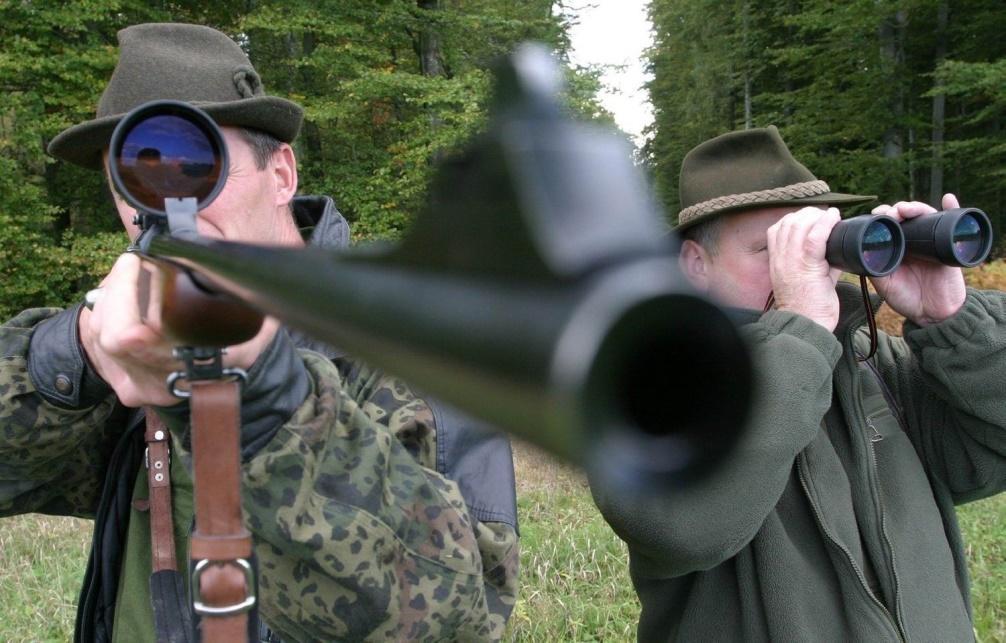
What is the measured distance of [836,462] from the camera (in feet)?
7.24

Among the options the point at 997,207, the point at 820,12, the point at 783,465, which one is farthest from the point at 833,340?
the point at 997,207

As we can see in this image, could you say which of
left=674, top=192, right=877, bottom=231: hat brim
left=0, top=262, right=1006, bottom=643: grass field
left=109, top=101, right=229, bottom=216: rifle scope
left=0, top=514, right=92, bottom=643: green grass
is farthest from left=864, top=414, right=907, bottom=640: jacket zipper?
left=0, top=514, right=92, bottom=643: green grass

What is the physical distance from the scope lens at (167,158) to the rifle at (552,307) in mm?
695

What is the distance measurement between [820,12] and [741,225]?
21789 mm

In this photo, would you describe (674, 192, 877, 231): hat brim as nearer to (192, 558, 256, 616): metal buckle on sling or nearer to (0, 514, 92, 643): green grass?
(192, 558, 256, 616): metal buckle on sling

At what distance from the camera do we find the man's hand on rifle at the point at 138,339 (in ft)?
3.59

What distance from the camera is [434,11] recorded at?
47.4 feet

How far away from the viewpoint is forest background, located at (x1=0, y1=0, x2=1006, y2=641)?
4164mm

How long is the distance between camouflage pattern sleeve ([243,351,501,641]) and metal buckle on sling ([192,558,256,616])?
0.88 feet

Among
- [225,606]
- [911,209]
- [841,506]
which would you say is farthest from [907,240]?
[225,606]

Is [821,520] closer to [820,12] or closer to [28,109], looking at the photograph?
[28,109]

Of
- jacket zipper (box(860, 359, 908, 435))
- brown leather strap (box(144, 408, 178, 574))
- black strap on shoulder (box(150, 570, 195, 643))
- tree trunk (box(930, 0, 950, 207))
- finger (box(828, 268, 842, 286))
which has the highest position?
finger (box(828, 268, 842, 286))

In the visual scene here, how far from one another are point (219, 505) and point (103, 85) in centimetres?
1514

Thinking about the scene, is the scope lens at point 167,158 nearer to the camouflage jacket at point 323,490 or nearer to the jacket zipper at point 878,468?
the camouflage jacket at point 323,490
